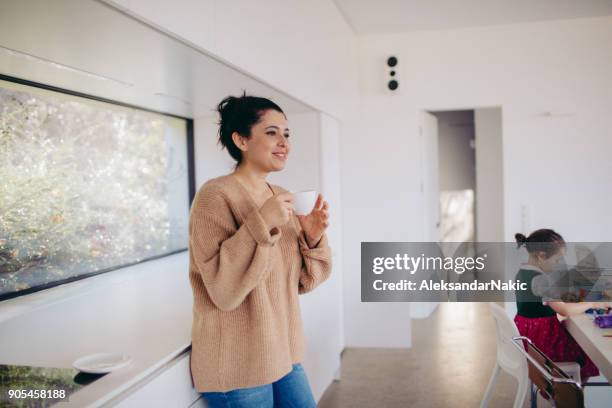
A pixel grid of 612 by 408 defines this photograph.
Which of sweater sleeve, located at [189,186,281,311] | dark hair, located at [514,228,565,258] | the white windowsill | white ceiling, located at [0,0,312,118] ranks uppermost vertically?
white ceiling, located at [0,0,312,118]

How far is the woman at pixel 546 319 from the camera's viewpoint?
2.57 metres

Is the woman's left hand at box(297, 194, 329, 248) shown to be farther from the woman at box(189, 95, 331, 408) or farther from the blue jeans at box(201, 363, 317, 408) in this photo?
the blue jeans at box(201, 363, 317, 408)

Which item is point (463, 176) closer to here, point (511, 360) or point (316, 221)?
point (511, 360)

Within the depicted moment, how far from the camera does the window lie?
2082 millimetres

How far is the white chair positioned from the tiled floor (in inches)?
25.9

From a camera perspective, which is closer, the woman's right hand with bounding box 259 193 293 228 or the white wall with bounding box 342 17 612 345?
the woman's right hand with bounding box 259 193 293 228

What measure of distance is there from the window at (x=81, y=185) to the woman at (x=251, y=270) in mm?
962

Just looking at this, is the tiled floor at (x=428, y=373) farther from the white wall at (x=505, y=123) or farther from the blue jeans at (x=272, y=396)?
the blue jeans at (x=272, y=396)

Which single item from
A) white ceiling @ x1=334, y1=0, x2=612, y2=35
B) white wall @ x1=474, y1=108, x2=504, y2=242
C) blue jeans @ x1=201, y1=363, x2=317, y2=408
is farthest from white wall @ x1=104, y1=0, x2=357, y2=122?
white wall @ x1=474, y1=108, x2=504, y2=242

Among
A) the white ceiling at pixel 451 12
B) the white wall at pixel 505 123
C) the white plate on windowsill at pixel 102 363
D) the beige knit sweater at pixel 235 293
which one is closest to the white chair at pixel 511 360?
the beige knit sweater at pixel 235 293

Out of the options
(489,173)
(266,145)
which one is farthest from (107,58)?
(489,173)

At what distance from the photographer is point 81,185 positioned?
2.45m

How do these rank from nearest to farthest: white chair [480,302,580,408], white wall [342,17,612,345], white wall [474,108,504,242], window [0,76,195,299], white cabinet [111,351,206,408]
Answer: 1. white cabinet [111,351,206,408]
2. window [0,76,195,299]
3. white chair [480,302,580,408]
4. white wall [342,17,612,345]
5. white wall [474,108,504,242]

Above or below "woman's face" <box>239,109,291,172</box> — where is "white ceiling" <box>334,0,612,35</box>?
above
